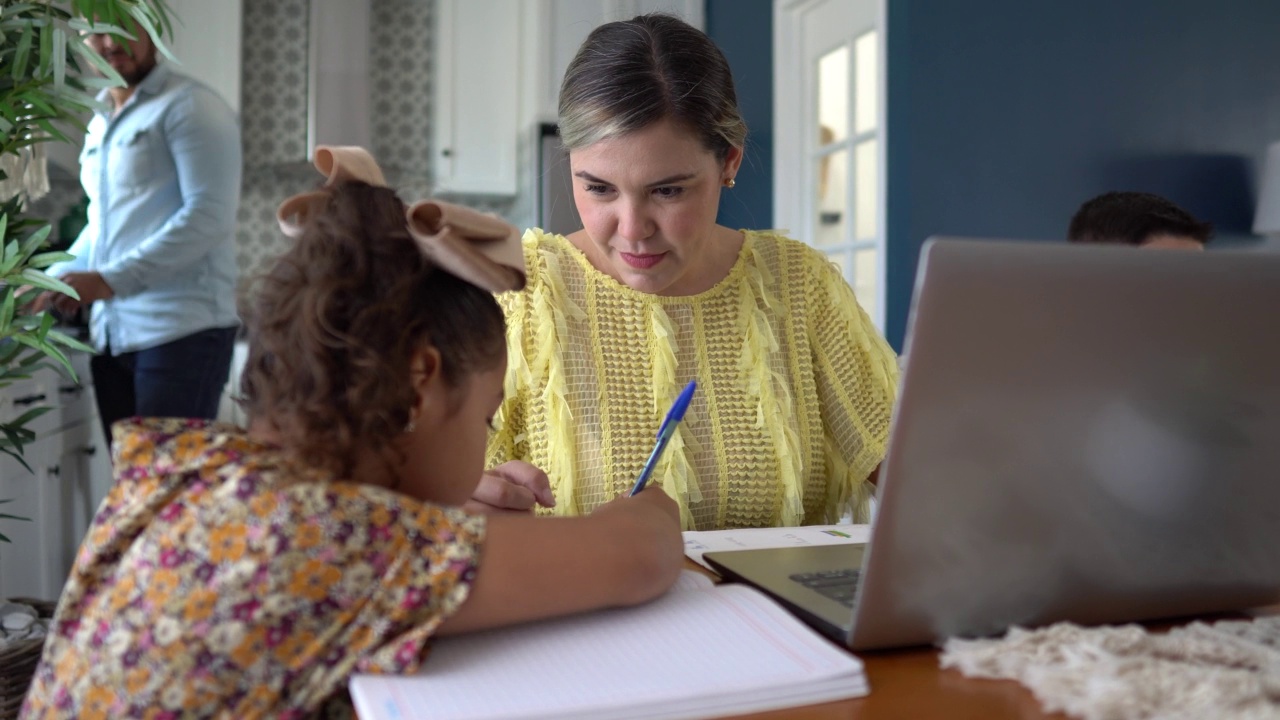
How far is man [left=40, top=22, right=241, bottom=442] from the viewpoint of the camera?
229 centimetres

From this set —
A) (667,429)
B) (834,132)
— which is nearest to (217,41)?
(834,132)

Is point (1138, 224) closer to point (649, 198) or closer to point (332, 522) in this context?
point (649, 198)

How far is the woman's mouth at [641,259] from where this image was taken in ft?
4.00

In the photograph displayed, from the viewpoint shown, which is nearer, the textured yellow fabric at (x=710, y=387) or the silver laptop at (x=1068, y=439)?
the silver laptop at (x=1068, y=439)

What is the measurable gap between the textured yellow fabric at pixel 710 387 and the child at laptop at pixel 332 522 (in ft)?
1.43

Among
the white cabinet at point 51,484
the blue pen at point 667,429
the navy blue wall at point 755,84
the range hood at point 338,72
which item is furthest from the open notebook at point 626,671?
the range hood at point 338,72

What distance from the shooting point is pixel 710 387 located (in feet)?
4.20

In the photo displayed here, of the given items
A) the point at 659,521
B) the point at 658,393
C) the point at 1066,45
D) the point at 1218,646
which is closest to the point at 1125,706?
the point at 1218,646

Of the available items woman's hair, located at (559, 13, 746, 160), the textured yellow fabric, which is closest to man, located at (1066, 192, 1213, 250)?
the textured yellow fabric

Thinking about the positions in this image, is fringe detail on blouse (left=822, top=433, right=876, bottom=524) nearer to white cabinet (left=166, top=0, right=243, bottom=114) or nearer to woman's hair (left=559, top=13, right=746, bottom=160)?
woman's hair (left=559, top=13, right=746, bottom=160)

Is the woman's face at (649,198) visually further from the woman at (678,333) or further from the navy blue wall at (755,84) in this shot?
the navy blue wall at (755,84)

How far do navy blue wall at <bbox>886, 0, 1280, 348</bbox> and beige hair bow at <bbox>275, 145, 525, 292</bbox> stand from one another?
2137 mm

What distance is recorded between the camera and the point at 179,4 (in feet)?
14.0

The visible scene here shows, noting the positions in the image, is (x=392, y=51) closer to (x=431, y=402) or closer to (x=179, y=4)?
(x=179, y=4)
